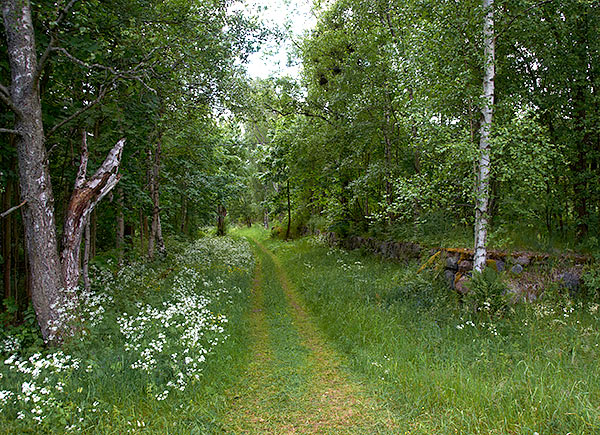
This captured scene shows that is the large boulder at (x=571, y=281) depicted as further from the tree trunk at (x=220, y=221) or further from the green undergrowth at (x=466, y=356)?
the tree trunk at (x=220, y=221)

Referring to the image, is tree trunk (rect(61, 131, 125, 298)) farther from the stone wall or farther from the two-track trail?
the stone wall

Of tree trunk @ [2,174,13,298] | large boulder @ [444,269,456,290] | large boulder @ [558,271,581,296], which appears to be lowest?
large boulder @ [444,269,456,290]

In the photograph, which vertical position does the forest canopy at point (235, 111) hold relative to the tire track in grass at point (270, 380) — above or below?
above

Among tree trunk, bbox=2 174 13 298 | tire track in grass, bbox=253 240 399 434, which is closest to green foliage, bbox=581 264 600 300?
tire track in grass, bbox=253 240 399 434

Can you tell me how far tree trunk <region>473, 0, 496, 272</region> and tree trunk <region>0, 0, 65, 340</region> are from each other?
804cm

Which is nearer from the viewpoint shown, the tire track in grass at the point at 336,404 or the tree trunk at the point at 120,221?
the tire track in grass at the point at 336,404

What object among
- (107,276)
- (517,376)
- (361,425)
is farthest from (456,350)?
(107,276)

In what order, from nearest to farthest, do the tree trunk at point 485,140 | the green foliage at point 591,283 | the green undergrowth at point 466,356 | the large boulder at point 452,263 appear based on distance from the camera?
the green undergrowth at point 466,356 < the green foliage at point 591,283 < the tree trunk at point 485,140 < the large boulder at point 452,263

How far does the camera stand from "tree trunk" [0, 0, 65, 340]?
5141mm

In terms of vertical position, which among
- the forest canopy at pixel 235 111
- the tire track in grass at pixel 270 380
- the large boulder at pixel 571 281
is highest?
the forest canopy at pixel 235 111

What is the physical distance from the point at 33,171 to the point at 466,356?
25.1 feet

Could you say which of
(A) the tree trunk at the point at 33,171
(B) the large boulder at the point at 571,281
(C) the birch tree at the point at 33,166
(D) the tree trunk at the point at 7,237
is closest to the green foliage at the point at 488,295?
(B) the large boulder at the point at 571,281

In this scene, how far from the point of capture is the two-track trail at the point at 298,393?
4129mm

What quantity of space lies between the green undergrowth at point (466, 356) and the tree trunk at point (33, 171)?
5308 mm
